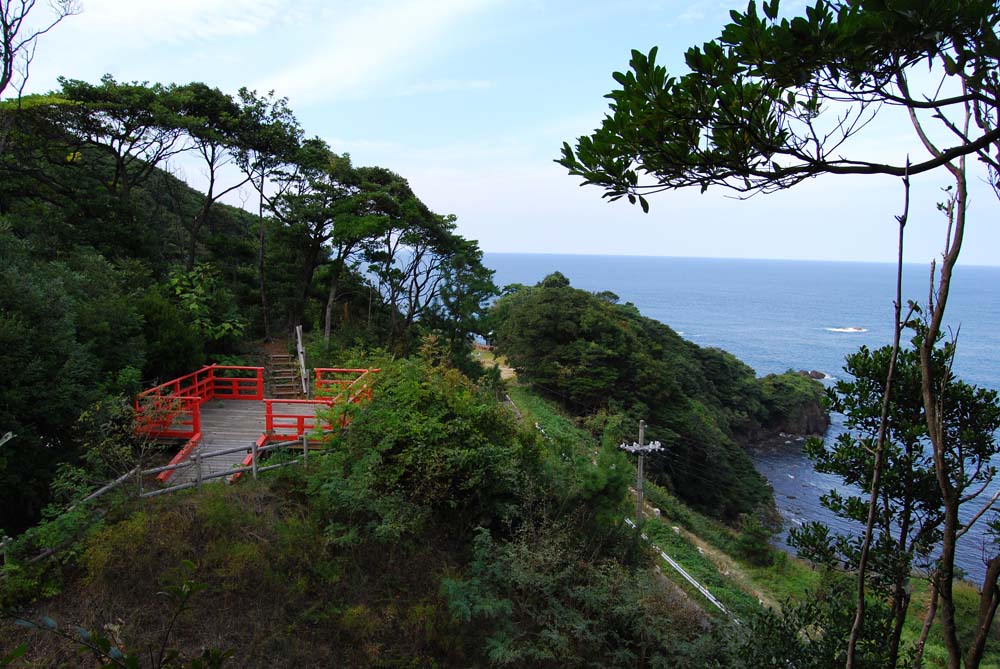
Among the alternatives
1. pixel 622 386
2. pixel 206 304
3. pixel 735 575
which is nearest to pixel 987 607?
Result: pixel 735 575

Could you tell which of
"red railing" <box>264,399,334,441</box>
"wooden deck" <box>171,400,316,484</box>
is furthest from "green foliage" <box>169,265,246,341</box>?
"red railing" <box>264,399,334,441</box>

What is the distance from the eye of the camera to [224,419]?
39.1ft

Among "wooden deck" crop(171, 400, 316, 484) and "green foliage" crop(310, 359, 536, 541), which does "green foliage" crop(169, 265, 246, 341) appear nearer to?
"wooden deck" crop(171, 400, 316, 484)

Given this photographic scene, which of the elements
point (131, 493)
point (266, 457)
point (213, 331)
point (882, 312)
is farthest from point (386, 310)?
point (882, 312)

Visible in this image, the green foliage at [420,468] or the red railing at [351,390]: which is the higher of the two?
the red railing at [351,390]

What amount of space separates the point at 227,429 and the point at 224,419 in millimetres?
742

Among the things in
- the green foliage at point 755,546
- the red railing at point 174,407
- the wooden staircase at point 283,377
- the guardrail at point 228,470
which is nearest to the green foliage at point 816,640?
the guardrail at point 228,470

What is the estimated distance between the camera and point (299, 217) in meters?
20.1

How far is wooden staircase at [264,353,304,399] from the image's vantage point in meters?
14.8

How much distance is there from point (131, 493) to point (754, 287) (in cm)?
17360

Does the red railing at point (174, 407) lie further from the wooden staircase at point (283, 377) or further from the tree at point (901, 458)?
the tree at point (901, 458)

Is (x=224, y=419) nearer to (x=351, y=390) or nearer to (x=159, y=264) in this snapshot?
(x=351, y=390)

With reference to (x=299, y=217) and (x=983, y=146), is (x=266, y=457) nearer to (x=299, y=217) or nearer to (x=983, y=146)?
(x=983, y=146)

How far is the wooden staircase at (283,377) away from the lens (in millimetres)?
14789
